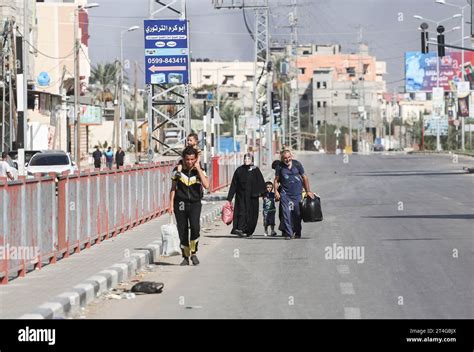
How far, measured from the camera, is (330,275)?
1557cm

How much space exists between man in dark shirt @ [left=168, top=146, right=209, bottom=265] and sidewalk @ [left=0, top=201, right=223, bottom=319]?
71cm

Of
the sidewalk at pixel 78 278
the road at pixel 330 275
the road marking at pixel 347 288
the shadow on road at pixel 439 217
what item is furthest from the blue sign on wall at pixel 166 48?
the road marking at pixel 347 288

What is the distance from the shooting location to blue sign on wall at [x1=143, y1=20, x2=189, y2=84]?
32.1 m

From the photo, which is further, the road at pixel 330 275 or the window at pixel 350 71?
the window at pixel 350 71

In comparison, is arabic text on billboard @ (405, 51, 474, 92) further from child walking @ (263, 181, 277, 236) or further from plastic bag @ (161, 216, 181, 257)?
plastic bag @ (161, 216, 181, 257)

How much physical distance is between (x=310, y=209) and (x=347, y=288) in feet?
26.2

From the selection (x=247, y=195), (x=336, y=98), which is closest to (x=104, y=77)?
(x=336, y=98)

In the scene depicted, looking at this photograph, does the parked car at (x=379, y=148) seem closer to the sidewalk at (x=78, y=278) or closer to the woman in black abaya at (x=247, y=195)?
the woman in black abaya at (x=247, y=195)

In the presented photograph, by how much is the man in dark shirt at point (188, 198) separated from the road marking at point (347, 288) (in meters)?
3.65

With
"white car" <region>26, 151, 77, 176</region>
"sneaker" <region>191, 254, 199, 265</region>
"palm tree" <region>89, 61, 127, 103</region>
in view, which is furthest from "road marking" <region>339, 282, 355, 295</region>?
"palm tree" <region>89, 61, 127, 103</region>

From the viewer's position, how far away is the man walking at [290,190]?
21.9m
